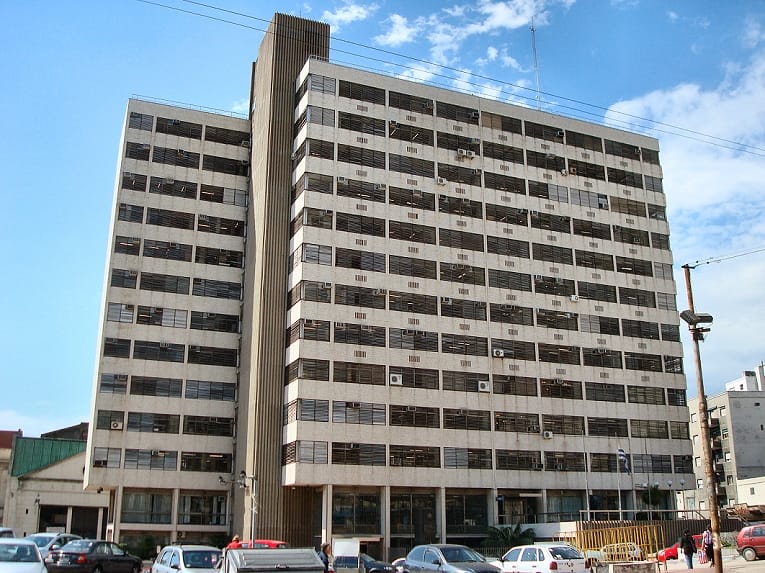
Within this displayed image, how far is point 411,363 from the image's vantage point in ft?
184

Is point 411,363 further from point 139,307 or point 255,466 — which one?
point 139,307

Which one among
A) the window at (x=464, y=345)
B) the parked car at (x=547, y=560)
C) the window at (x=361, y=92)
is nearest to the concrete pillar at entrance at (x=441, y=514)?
the window at (x=464, y=345)

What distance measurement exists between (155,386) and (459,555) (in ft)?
125

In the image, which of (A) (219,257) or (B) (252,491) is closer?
(B) (252,491)

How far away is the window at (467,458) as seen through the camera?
55.4m

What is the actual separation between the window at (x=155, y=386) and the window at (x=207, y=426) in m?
2.16

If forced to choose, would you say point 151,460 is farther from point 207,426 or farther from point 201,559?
point 201,559

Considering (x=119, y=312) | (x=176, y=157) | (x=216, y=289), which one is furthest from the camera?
(x=176, y=157)

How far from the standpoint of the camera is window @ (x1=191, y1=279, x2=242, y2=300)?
2448 inches

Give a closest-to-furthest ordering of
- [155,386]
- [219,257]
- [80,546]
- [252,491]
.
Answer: [80,546] → [252,491] → [155,386] → [219,257]

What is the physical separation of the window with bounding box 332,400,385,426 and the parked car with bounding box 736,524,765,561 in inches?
934

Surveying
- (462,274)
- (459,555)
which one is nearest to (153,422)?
(462,274)

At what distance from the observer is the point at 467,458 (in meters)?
56.1

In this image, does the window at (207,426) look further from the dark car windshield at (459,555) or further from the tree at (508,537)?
the dark car windshield at (459,555)
